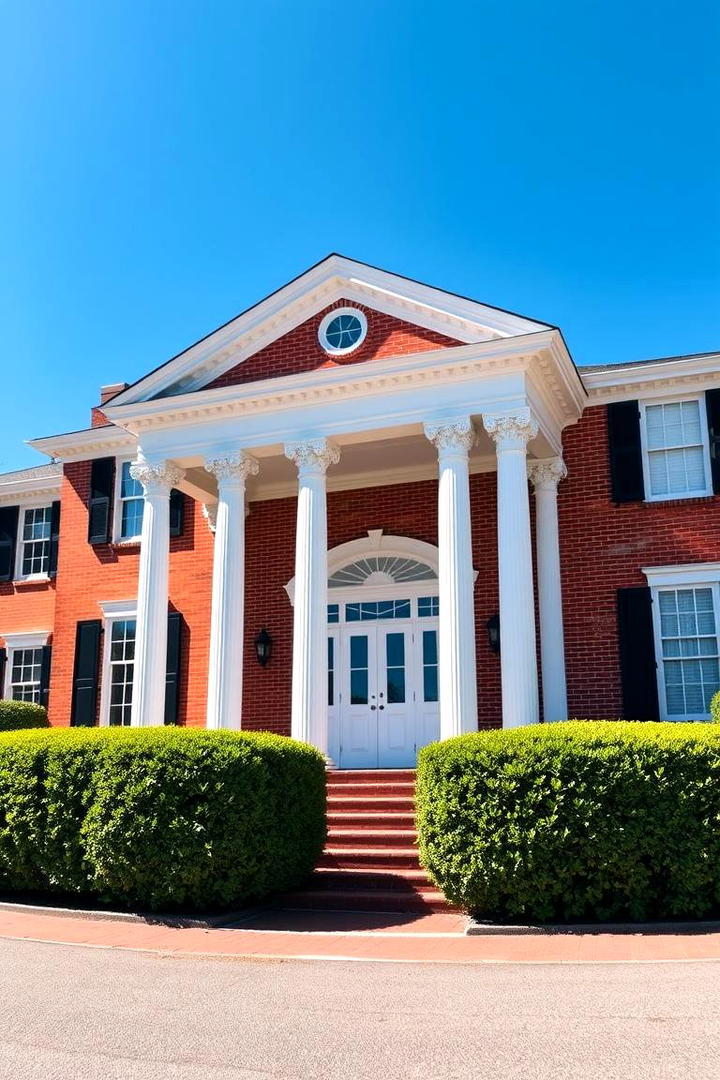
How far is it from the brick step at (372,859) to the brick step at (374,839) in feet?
0.38

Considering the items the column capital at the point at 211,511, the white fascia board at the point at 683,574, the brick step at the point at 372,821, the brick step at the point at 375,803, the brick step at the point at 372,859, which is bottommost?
the brick step at the point at 372,859

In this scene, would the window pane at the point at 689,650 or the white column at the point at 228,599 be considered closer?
the white column at the point at 228,599

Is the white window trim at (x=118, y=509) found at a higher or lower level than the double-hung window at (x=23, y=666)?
higher

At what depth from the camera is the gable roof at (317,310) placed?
13.7 m

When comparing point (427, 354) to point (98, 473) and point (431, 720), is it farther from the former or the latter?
point (98, 473)

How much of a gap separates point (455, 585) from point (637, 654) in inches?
137

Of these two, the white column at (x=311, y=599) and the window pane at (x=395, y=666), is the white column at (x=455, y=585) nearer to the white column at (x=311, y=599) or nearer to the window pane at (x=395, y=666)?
the white column at (x=311, y=599)

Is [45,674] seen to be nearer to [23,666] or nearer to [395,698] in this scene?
[23,666]

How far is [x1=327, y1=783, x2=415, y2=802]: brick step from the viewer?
12.9m

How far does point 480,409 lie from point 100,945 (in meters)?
8.29

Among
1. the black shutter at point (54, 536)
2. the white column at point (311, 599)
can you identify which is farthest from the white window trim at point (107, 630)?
the white column at point (311, 599)

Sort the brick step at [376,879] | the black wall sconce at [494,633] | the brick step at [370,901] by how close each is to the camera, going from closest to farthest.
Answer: the brick step at [370,901]
the brick step at [376,879]
the black wall sconce at [494,633]

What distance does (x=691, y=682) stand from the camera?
47.2 feet

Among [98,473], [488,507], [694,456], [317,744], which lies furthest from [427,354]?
[98,473]
